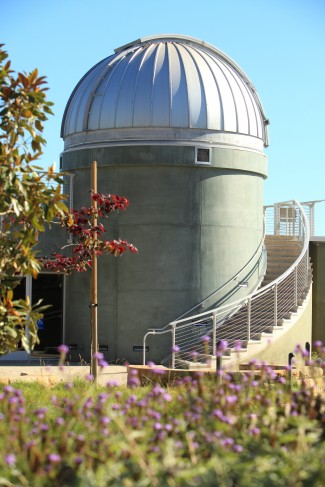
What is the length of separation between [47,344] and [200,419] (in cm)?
1417

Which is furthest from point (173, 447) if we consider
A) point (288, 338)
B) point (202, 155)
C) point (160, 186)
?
point (202, 155)

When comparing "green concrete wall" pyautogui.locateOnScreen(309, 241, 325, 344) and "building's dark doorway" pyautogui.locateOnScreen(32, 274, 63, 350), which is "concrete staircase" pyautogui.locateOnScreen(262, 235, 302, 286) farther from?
"building's dark doorway" pyautogui.locateOnScreen(32, 274, 63, 350)

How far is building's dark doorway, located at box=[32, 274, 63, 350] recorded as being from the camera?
63.1ft

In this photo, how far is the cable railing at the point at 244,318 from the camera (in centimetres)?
1702

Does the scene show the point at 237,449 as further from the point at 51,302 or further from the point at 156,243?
the point at 51,302

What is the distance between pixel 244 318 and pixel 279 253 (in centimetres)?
324

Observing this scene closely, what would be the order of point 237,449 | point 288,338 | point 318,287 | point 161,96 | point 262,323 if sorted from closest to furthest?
point 237,449, point 288,338, point 262,323, point 161,96, point 318,287

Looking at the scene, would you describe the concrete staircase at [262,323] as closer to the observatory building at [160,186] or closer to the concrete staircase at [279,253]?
the concrete staircase at [279,253]

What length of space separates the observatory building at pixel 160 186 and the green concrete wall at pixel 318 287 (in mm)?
2355

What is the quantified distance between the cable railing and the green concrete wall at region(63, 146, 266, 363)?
49cm

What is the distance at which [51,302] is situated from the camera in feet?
63.5

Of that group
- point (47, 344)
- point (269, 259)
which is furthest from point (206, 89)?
point (47, 344)

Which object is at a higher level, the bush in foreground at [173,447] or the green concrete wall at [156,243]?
the green concrete wall at [156,243]

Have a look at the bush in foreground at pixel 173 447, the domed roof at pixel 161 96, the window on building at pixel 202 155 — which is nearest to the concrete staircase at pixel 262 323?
the domed roof at pixel 161 96
